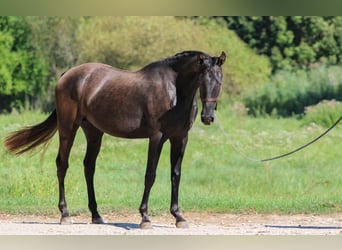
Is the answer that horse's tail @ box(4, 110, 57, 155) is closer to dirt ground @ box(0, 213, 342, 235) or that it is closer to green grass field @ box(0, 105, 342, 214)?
green grass field @ box(0, 105, 342, 214)

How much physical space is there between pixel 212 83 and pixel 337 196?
3.77 meters

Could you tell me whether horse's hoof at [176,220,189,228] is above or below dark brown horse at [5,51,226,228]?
below

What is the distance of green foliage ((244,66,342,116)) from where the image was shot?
20891 mm

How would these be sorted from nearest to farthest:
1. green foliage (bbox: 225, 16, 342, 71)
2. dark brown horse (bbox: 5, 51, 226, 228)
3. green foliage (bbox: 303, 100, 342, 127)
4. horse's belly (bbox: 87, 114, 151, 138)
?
dark brown horse (bbox: 5, 51, 226, 228), horse's belly (bbox: 87, 114, 151, 138), green foliage (bbox: 303, 100, 342, 127), green foliage (bbox: 225, 16, 342, 71)

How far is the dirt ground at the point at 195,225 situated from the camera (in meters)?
8.24

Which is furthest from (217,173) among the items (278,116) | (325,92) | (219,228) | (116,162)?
(325,92)

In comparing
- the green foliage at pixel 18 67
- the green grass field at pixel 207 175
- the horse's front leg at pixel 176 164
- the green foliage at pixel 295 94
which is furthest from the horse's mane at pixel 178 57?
the green foliage at pixel 18 67

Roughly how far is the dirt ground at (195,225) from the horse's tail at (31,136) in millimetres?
762

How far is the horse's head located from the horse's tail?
7.18ft

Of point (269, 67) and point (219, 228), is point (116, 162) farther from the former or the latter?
point (269, 67)

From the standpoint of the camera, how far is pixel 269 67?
24359 mm

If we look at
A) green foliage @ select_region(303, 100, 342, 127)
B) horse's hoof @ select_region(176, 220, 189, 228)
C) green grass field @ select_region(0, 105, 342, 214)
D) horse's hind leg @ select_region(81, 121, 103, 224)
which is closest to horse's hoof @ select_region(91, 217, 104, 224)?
horse's hind leg @ select_region(81, 121, 103, 224)

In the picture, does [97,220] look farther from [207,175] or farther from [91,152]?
[207,175]

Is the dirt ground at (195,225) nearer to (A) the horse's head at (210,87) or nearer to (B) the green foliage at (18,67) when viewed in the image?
(A) the horse's head at (210,87)
